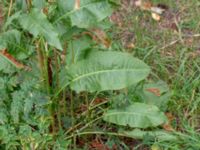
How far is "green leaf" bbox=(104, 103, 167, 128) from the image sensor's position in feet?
7.95

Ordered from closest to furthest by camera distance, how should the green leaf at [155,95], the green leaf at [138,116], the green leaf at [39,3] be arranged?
the green leaf at [39,3], the green leaf at [138,116], the green leaf at [155,95]

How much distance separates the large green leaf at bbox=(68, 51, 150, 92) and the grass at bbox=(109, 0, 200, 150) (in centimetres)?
41

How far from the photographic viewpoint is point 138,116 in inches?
95.8

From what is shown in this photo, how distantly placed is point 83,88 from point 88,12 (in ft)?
1.22

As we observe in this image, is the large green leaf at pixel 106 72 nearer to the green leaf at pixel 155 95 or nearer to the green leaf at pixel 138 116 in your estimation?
the green leaf at pixel 138 116

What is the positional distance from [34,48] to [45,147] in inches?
19.1

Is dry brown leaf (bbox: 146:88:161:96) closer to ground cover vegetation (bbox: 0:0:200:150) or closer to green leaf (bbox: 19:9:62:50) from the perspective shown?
ground cover vegetation (bbox: 0:0:200:150)

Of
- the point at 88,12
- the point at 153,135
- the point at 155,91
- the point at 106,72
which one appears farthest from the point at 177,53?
the point at 88,12

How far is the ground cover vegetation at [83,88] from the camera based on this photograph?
2215mm

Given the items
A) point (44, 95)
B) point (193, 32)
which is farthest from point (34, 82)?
point (193, 32)

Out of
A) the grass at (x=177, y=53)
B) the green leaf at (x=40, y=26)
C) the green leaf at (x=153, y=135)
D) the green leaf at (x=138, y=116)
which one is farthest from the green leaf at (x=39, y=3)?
the grass at (x=177, y=53)

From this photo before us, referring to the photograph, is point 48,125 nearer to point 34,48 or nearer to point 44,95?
point 44,95

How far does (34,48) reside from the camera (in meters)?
2.28

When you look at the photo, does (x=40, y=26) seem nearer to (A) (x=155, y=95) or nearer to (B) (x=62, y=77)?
(B) (x=62, y=77)
